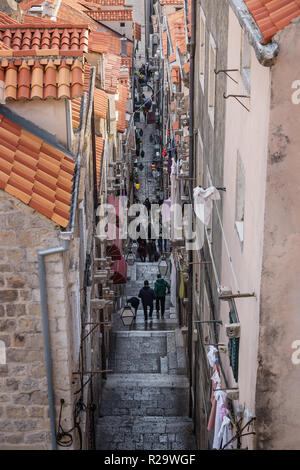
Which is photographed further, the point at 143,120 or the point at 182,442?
the point at 143,120

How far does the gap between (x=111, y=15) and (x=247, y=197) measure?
3958cm

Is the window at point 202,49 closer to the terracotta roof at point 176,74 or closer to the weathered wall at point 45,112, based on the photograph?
the weathered wall at point 45,112

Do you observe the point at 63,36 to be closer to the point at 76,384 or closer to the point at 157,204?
the point at 76,384

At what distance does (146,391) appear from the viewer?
18328 mm

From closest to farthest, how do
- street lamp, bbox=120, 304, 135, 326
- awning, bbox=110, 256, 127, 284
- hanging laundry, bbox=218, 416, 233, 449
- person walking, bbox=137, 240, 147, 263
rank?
hanging laundry, bbox=218, 416, 233, 449, street lamp, bbox=120, 304, 135, 326, awning, bbox=110, 256, 127, 284, person walking, bbox=137, 240, 147, 263

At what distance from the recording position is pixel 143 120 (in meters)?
55.7

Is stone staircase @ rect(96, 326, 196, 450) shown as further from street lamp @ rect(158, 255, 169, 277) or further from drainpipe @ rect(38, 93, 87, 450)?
drainpipe @ rect(38, 93, 87, 450)

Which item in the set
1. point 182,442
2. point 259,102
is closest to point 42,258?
point 259,102

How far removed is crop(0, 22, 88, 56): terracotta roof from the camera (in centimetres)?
1165

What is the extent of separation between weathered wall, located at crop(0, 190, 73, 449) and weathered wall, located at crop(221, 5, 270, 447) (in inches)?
98.3

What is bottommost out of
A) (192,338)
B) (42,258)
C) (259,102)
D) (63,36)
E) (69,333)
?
(192,338)

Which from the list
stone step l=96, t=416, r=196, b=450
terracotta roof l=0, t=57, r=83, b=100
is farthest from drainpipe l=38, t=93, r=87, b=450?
stone step l=96, t=416, r=196, b=450

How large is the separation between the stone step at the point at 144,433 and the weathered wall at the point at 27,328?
229 inches
